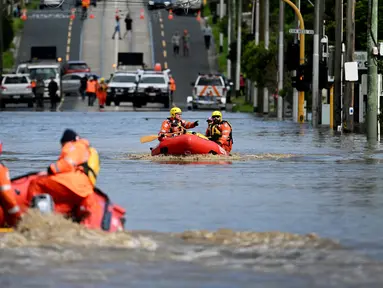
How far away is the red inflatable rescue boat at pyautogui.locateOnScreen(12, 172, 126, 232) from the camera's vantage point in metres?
17.4

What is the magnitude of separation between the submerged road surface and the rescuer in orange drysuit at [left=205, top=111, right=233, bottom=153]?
5735cm

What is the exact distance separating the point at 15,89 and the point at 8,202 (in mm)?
67145

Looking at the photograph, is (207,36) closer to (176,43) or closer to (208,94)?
(176,43)

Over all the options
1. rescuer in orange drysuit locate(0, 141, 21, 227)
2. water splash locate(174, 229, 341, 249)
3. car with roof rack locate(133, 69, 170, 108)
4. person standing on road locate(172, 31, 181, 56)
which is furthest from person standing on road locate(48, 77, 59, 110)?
water splash locate(174, 229, 341, 249)

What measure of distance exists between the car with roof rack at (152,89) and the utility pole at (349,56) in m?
33.0

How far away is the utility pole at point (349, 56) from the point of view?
160ft

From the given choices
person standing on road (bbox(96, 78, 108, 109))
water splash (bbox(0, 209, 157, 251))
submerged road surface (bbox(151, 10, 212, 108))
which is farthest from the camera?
submerged road surface (bbox(151, 10, 212, 108))

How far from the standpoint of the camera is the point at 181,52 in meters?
121

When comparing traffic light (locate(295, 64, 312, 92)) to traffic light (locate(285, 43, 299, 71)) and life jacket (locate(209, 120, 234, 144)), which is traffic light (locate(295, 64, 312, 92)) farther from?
life jacket (locate(209, 120, 234, 144))

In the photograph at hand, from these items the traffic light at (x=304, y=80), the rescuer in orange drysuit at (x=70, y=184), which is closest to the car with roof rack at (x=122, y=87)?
the traffic light at (x=304, y=80)

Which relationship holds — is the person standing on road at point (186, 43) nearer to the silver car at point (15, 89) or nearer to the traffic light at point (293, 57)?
the silver car at point (15, 89)

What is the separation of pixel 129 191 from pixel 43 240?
8.19 meters

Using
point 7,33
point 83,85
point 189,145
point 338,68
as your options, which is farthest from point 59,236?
point 7,33

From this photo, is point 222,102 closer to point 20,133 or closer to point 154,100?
point 154,100
